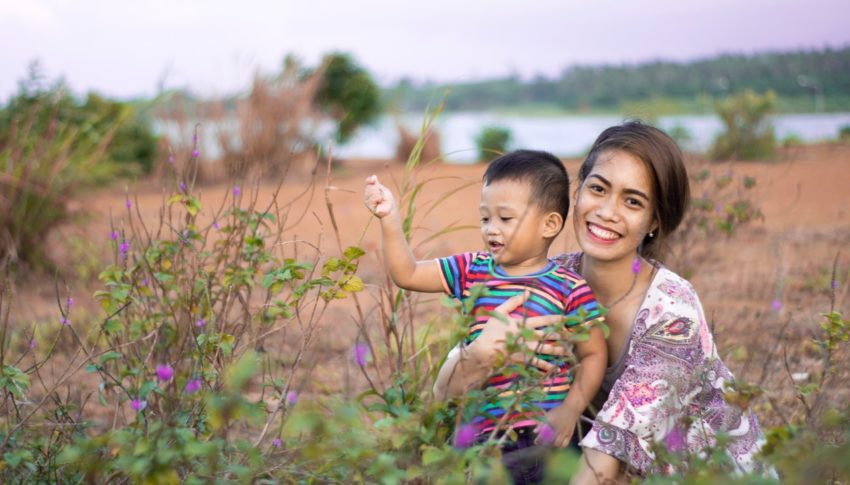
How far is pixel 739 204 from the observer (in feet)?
13.0

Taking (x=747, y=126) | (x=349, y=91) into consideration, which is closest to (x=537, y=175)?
(x=747, y=126)

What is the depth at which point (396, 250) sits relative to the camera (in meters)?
2.46

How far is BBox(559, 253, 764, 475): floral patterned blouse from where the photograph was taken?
7.79ft

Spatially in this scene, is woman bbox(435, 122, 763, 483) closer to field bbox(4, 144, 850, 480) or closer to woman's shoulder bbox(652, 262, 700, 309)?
woman's shoulder bbox(652, 262, 700, 309)

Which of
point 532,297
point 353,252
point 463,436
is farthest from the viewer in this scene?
point 532,297

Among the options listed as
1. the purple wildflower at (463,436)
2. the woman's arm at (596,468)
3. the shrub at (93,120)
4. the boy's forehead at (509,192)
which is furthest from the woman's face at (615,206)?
the shrub at (93,120)

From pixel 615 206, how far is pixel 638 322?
0.33m

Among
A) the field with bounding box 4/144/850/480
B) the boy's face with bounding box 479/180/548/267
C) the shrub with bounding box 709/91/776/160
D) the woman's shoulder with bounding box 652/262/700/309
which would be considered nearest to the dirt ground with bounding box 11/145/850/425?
the field with bounding box 4/144/850/480

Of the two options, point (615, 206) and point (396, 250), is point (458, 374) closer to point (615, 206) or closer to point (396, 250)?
point (396, 250)

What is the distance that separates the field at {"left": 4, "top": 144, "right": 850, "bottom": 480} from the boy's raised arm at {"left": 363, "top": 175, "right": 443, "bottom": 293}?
9 centimetres

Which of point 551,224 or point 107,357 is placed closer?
point 107,357

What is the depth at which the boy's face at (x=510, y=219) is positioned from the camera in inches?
95.5

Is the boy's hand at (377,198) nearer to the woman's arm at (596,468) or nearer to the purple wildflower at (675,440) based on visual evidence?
the woman's arm at (596,468)

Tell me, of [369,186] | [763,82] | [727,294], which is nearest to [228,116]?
[727,294]
